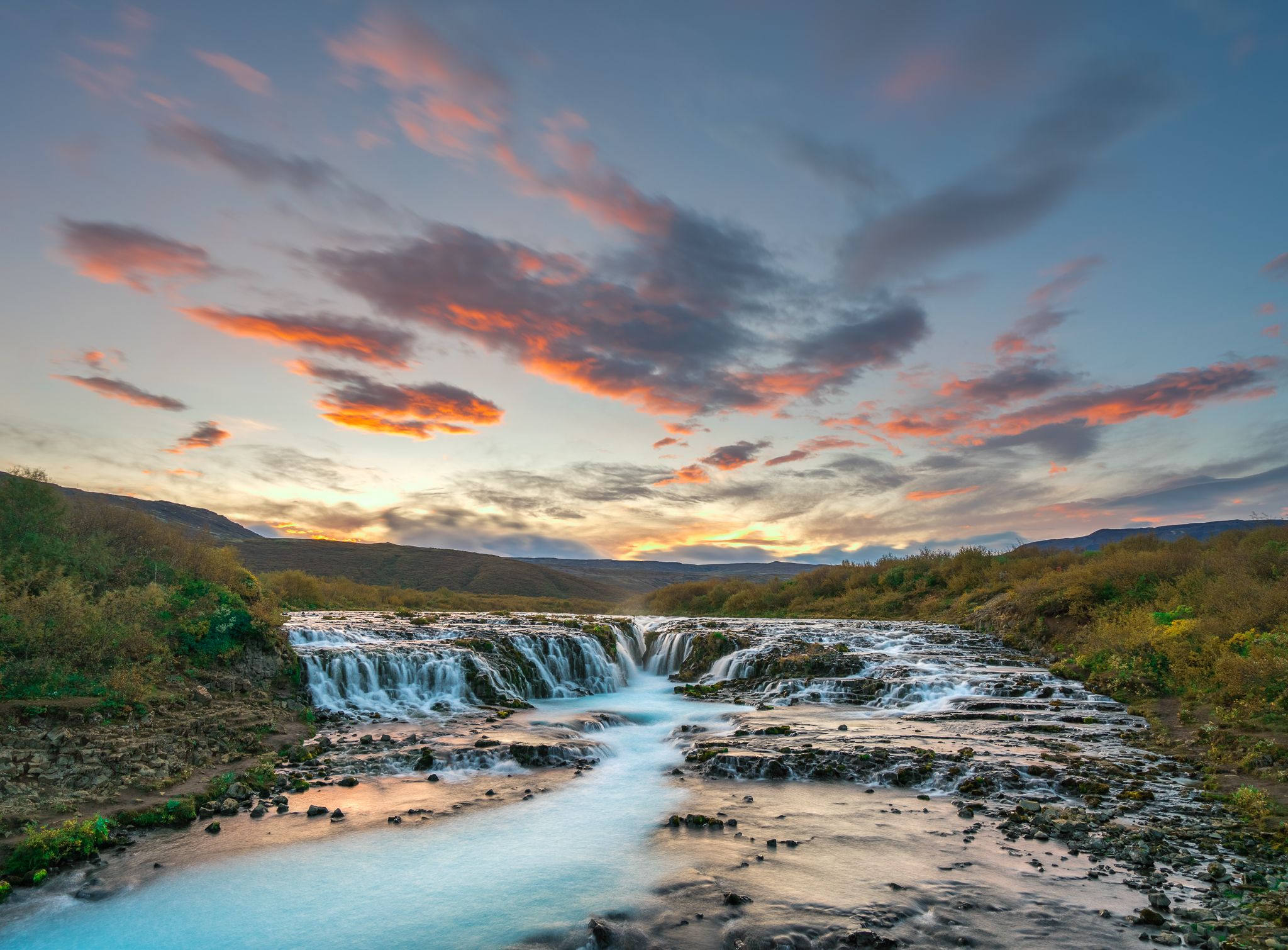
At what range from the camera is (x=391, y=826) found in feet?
34.2

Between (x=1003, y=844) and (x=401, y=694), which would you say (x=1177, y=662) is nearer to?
(x=1003, y=844)

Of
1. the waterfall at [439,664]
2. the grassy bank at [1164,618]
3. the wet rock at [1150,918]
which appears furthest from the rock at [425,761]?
the grassy bank at [1164,618]

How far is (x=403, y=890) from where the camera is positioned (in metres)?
8.48

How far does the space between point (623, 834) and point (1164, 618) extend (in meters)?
19.4

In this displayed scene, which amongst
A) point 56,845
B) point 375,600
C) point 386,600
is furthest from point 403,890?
point 386,600

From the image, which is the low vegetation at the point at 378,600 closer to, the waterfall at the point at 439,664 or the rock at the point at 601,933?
the waterfall at the point at 439,664

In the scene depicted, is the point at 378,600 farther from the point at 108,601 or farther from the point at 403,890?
the point at 403,890

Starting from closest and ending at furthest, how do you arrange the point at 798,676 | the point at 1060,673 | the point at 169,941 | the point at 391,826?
1. the point at 169,941
2. the point at 391,826
3. the point at 1060,673
4. the point at 798,676

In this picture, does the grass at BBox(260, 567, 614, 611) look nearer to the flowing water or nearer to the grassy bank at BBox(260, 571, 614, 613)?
the grassy bank at BBox(260, 571, 614, 613)

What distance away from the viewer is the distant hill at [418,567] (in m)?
95.2

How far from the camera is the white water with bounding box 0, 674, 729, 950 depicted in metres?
7.31

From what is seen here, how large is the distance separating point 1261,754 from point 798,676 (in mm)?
13250

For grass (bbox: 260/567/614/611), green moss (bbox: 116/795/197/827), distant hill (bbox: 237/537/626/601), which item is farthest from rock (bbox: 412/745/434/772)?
distant hill (bbox: 237/537/626/601)

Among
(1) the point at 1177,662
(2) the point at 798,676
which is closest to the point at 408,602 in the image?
(2) the point at 798,676
